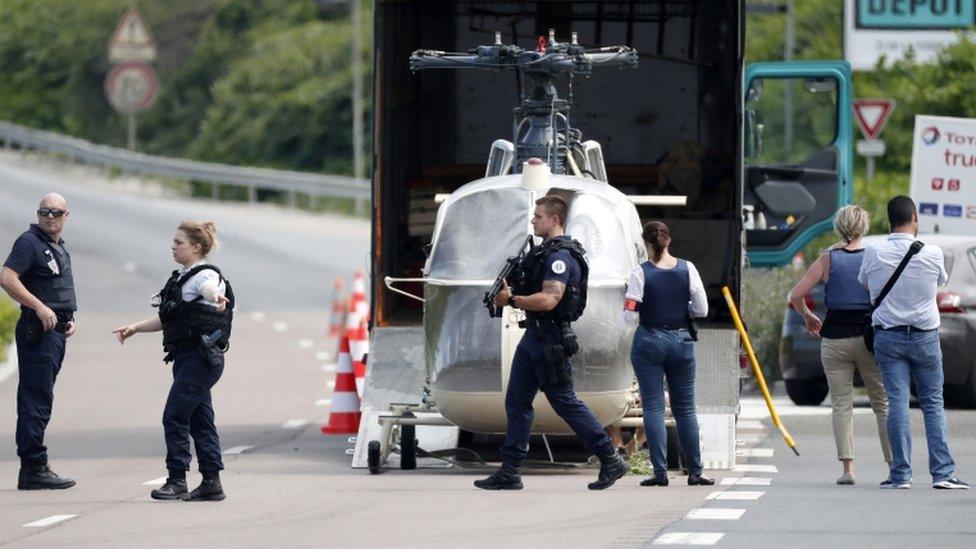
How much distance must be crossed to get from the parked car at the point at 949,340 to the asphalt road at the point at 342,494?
1.08 feet

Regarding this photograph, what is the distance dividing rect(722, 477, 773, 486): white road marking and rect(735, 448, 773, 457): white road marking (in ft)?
6.42

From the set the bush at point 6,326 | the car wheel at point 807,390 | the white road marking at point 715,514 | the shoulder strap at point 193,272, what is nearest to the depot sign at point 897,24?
the bush at point 6,326

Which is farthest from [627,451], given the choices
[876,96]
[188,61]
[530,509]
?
[188,61]

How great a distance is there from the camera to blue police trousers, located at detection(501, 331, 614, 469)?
572 inches

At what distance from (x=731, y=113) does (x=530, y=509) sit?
826 cm

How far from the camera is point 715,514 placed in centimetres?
1302

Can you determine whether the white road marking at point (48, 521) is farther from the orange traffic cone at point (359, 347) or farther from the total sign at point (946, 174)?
the total sign at point (946, 174)

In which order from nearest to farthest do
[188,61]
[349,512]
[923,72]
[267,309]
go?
[349,512]
[267,309]
[923,72]
[188,61]

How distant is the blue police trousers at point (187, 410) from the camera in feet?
46.3

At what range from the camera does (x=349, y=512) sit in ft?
43.9

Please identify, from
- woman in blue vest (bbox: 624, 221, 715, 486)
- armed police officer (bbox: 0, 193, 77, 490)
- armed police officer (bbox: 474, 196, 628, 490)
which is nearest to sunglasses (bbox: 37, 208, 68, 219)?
armed police officer (bbox: 0, 193, 77, 490)

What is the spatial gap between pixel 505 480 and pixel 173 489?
201 centimetres

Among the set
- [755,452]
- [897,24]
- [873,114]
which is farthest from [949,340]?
[897,24]

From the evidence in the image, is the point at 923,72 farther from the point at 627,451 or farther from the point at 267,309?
the point at 627,451
